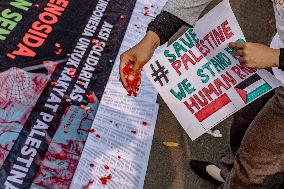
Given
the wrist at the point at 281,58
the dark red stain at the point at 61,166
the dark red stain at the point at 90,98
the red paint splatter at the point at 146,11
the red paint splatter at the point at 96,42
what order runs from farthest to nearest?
the red paint splatter at the point at 146,11, the red paint splatter at the point at 96,42, the dark red stain at the point at 90,98, the dark red stain at the point at 61,166, the wrist at the point at 281,58

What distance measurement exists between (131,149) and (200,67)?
2.23ft

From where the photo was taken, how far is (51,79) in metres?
2.33

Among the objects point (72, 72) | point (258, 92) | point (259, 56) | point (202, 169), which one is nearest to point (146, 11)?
point (72, 72)

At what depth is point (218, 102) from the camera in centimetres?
175

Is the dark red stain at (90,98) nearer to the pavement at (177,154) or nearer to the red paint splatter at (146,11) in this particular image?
the pavement at (177,154)

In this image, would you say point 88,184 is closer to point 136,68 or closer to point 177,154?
point 177,154

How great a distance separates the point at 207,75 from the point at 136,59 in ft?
1.25

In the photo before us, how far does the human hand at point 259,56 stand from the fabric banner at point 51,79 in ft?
3.40

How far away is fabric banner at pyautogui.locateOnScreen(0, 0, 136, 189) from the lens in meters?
1.98

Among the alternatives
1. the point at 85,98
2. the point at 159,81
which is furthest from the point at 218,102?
the point at 85,98

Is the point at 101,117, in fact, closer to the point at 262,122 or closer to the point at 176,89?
the point at 176,89

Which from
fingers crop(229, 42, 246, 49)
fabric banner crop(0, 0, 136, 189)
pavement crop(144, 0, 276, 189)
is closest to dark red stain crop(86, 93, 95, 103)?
fabric banner crop(0, 0, 136, 189)

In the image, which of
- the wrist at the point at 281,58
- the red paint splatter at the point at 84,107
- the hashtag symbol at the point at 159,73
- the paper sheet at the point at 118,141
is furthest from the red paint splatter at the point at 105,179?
the wrist at the point at 281,58

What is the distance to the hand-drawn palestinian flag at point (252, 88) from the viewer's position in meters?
1.59
